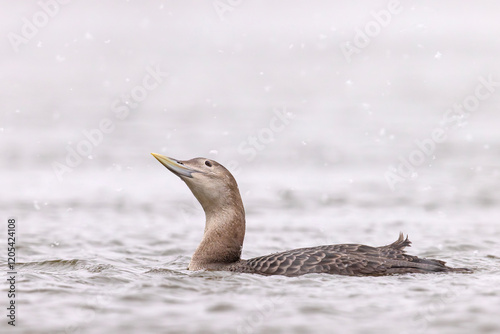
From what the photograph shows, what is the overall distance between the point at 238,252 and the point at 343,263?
4.15 ft

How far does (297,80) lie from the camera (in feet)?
79.2

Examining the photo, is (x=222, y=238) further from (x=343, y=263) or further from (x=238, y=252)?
(x=343, y=263)

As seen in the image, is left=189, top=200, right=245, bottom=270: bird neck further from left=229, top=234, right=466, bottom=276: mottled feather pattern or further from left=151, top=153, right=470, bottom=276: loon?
left=229, top=234, right=466, bottom=276: mottled feather pattern

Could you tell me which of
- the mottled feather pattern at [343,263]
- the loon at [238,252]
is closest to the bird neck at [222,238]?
the loon at [238,252]

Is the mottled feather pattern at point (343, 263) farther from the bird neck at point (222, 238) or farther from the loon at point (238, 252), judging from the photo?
the bird neck at point (222, 238)

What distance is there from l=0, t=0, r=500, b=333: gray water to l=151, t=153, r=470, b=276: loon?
0.21 metres

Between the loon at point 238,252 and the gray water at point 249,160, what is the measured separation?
21 centimetres

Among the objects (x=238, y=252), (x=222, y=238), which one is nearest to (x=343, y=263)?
(x=238, y=252)

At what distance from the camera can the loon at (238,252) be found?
322 inches

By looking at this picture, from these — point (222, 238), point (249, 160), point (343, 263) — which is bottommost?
point (343, 263)

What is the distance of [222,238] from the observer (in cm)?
895

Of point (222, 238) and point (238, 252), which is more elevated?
point (222, 238)

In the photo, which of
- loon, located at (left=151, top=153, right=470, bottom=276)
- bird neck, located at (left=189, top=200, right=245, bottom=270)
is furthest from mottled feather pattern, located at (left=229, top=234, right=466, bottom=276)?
bird neck, located at (left=189, top=200, right=245, bottom=270)

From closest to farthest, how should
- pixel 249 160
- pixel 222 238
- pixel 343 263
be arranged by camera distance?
pixel 343 263, pixel 222 238, pixel 249 160
